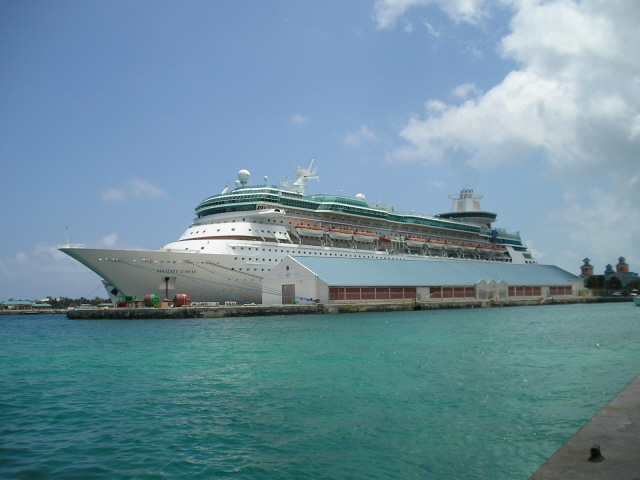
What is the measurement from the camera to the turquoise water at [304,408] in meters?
5.78

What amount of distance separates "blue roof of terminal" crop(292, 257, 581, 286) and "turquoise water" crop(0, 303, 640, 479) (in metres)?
20.4

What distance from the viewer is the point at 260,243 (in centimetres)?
3812

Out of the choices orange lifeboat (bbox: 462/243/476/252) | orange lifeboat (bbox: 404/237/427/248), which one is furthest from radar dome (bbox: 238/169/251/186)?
orange lifeboat (bbox: 462/243/476/252)

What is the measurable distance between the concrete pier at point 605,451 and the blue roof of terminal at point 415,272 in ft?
95.9

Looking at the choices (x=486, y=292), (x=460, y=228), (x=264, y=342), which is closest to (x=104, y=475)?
(x=264, y=342)

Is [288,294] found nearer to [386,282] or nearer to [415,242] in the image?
[386,282]

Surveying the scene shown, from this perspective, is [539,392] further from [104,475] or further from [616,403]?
[104,475]

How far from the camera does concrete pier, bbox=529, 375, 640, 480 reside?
3.87 metres

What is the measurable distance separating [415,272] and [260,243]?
14.1 metres

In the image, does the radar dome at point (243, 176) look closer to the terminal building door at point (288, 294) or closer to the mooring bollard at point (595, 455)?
the terminal building door at point (288, 294)

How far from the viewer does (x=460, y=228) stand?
6222cm

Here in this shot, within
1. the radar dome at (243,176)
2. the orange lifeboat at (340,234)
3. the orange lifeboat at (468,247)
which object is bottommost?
the orange lifeboat at (468,247)

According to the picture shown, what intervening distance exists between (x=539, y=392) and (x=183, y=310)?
2550cm

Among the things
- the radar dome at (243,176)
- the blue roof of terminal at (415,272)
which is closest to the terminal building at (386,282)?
the blue roof of terminal at (415,272)
